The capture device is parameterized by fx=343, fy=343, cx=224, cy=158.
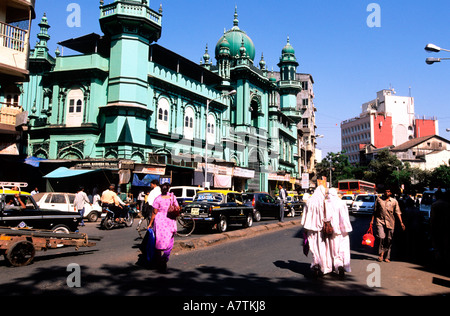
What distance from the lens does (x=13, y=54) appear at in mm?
17266

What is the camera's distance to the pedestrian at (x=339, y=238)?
6812 mm

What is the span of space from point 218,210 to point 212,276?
22.7 feet

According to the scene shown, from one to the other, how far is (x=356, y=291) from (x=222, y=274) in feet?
8.39

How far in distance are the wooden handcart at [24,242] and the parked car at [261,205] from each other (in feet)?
41.0

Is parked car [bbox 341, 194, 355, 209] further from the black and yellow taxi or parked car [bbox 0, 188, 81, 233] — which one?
the black and yellow taxi

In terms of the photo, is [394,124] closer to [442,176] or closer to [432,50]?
[442,176]

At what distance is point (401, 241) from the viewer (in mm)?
10344

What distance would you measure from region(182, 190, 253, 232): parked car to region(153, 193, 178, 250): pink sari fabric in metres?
5.94

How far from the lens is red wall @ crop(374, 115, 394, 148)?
92.0m

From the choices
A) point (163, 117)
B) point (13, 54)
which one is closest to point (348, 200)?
point (163, 117)

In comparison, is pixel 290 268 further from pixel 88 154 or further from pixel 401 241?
→ pixel 88 154

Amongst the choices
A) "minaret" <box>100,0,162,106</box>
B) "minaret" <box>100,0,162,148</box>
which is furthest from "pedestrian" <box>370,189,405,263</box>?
"minaret" <box>100,0,162,106</box>

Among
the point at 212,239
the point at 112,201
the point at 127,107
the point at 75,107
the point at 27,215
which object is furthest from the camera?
the point at 75,107

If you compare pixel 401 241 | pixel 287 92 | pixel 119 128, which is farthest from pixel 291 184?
pixel 401 241
